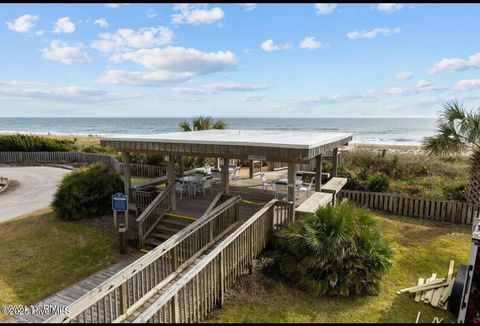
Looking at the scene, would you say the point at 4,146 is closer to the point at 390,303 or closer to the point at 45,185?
the point at 45,185

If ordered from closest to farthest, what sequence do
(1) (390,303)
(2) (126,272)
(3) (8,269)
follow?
(2) (126,272), (1) (390,303), (3) (8,269)

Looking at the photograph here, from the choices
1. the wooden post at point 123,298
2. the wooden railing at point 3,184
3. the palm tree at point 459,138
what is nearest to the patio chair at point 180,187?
the wooden post at point 123,298

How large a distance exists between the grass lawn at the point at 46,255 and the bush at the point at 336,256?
16.7ft

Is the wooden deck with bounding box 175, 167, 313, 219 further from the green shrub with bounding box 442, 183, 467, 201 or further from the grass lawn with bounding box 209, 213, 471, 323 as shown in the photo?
the green shrub with bounding box 442, 183, 467, 201

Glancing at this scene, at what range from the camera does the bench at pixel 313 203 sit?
732cm

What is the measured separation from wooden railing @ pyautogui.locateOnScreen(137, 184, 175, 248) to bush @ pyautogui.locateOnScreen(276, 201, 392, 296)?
4367mm

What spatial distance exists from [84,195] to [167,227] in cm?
392

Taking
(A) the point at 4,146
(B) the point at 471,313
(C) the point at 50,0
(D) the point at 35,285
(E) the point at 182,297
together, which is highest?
(C) the point at 50,0

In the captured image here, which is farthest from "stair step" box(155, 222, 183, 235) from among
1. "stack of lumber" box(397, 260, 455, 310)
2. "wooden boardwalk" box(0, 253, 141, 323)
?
"stack of lumber" box(397, 260, 455, 310)

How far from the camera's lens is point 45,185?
55.6 ft

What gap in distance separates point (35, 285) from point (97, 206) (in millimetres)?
4351

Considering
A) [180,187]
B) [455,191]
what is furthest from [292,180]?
[455,191]

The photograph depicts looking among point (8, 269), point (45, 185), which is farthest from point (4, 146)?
point (8, 269)

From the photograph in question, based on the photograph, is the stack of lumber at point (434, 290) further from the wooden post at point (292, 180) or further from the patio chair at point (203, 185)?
the patio chair at point (203, 185)
